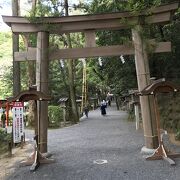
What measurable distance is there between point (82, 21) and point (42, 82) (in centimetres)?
246

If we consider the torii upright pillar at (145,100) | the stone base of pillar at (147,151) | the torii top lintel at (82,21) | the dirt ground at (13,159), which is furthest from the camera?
the torii top lintel at (82,21)

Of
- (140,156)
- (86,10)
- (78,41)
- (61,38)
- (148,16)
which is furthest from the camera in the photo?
(78,41)

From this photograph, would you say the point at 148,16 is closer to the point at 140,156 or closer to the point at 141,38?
the point at 141,38

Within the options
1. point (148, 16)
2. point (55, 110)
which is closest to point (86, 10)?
point (55, 110)

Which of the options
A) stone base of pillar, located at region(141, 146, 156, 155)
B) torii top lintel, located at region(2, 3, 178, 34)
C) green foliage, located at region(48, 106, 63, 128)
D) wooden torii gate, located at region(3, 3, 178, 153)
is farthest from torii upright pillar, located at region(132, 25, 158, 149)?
green foliage, located at region(48, 106, 63, 128)

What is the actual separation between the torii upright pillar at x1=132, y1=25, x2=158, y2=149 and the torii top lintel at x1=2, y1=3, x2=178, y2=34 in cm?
60

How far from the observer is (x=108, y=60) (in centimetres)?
2078

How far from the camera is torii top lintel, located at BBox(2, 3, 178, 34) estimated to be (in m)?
9.98

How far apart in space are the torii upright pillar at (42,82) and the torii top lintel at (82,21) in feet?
1.22

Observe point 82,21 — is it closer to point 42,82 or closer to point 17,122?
point 42,82

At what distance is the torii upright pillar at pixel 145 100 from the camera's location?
9711 millimetres

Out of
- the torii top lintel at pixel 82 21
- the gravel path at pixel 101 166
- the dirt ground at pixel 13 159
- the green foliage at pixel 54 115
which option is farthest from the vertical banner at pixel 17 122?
the green foliage at pixel 54 115

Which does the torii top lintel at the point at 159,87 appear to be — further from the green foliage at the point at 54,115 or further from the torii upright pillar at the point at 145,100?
the green foliage at the point at 54,115

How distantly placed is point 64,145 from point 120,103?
103 feet
